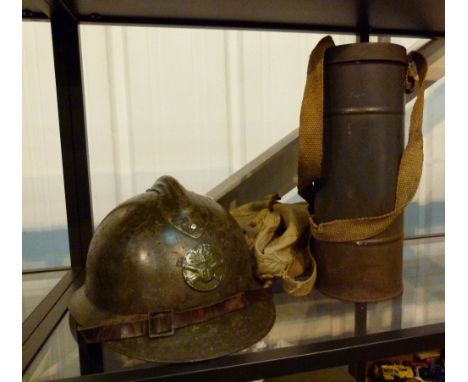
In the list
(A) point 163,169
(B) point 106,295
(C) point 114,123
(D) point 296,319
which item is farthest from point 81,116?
(D) point 296,319

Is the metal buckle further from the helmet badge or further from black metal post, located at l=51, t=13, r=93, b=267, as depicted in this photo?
black metal post, located at l=51, t=13, r=93, b=267

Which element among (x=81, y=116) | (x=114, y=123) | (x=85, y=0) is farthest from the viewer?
(x=114, y=123)

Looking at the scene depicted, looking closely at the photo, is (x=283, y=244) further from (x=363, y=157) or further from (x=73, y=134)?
(x=73, y=134)

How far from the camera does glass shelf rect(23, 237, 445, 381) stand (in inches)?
19.9

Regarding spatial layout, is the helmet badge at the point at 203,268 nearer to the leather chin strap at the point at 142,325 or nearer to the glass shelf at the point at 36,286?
the leather chin strap at the point at 142,325

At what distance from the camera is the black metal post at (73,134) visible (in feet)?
2.66

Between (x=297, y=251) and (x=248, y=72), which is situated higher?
(x=248, y=72)

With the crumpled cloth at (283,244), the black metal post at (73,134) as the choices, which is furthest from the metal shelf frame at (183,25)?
the crumpled cloth at (283,244)

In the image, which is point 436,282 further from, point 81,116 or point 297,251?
point 81,116

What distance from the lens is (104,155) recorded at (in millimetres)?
1005

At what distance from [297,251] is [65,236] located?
0.56 m

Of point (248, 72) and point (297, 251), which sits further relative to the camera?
point (248, 72)

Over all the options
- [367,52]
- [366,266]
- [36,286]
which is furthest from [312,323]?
[36,286]

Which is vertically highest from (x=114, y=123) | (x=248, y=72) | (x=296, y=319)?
(x=248, y=72)
